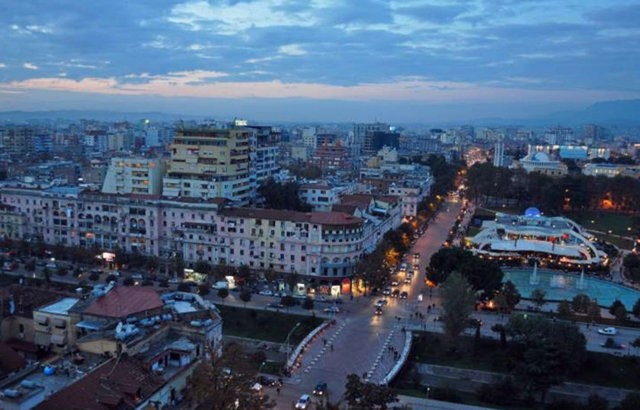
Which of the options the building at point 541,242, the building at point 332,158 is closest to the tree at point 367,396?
the building at point 541,242

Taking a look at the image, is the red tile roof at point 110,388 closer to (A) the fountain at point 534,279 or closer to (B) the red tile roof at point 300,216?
(B) the red tile roof at point 300,216

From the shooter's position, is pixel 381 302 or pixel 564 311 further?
pixel 381 302

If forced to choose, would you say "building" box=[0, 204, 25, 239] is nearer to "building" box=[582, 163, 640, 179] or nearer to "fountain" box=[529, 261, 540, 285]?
"fountain" box=[529, 261, 540, 285]

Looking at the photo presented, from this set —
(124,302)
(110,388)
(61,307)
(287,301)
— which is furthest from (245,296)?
(110,388)

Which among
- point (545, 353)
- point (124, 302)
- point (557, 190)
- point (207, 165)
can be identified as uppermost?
point (207, 165)

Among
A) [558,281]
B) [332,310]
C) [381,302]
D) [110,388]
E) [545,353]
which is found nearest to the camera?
[110,388]

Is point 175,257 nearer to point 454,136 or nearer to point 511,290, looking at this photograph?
point 511,290

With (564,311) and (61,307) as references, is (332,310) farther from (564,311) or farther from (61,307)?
(61,307)
